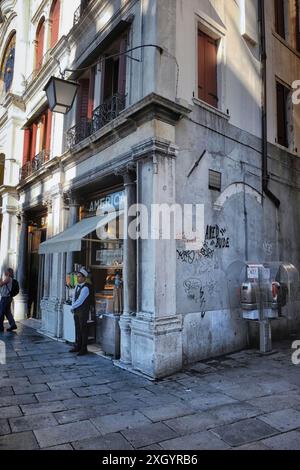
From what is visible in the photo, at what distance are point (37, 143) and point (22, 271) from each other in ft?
15.8

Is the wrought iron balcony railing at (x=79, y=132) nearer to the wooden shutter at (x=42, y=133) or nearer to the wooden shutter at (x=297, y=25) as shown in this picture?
the wooden shutter at (x=42, y=133)

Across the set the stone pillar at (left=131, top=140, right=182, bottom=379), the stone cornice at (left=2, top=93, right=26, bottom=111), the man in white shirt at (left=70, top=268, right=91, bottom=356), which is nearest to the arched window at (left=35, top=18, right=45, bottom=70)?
the stone cornice at (left=2, top=93, right=26, bottom=111)

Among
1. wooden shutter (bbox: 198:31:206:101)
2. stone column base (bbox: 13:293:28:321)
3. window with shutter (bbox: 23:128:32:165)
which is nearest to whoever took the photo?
wooden shutter (bbox: 198:31:206:101)

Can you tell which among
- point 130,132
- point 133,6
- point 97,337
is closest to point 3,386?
point 97,337

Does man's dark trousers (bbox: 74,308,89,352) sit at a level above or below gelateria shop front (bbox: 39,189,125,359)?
below

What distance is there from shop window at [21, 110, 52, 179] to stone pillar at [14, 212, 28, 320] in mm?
1925

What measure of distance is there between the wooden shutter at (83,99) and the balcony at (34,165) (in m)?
2.31

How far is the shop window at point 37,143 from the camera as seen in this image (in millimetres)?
12222

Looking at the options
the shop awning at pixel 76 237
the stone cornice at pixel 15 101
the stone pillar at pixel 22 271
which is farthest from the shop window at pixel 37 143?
the shop awning at pixel 76 237

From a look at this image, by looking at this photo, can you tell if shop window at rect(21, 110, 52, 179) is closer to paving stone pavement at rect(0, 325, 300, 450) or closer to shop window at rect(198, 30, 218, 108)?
shop window at rect(198, 30, 218, 108)

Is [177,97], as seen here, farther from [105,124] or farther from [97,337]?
[97,337]

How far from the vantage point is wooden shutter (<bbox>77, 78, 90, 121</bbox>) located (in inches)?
401

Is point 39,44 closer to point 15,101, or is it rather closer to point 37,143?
point 15,101

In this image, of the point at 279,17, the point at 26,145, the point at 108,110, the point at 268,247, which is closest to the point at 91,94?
the point at 108,110
